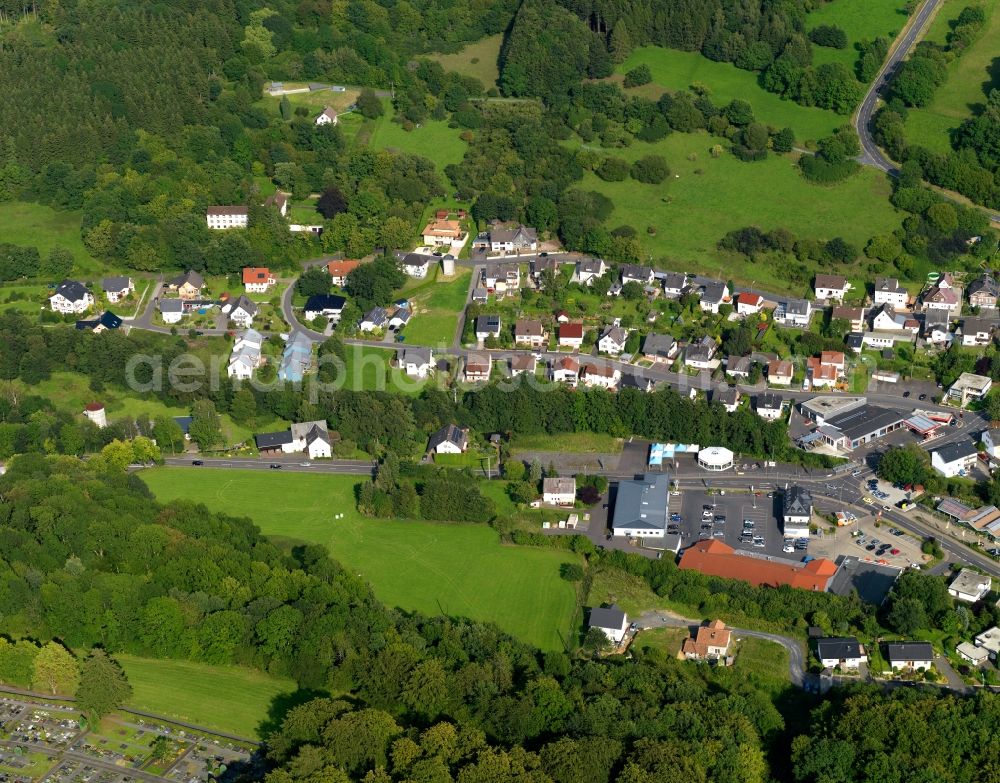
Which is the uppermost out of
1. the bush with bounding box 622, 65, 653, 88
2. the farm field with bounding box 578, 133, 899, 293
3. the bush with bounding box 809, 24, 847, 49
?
the bush with bounding box 809, 24, 847, 49

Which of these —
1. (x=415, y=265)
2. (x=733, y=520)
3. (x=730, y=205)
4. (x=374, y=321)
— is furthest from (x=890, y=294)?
(x=374, y=321)

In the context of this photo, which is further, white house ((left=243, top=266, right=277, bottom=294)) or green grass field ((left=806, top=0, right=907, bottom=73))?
green grass field ((left=806, top=0, right=907, bottom=73))

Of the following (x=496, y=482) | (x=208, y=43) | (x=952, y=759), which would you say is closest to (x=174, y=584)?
(x=496, y=482)

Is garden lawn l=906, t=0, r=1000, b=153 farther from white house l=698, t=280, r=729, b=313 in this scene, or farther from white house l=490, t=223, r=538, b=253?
white house l=490, t=223, r=538, b=253

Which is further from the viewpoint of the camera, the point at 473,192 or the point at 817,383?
the point at 473,192

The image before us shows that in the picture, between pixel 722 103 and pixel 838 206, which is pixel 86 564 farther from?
pixel 722 103

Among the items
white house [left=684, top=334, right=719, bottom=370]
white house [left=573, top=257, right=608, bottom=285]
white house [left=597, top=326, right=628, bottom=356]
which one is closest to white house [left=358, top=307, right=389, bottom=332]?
white house [left=573, top=257, right=608, bottom=285]

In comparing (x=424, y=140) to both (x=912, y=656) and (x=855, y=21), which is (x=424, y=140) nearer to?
(x=855, y=21)
